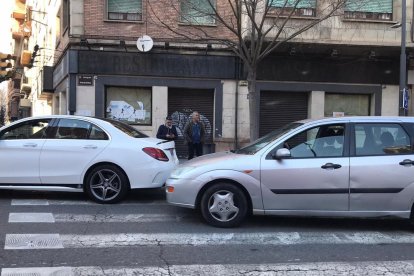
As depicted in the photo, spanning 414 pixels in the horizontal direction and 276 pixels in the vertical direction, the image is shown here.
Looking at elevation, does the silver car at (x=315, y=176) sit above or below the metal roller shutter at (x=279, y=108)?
below

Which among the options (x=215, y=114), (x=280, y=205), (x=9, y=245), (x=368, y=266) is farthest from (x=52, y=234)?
(x=215, y=114)

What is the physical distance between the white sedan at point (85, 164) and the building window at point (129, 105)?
7883 millimetres

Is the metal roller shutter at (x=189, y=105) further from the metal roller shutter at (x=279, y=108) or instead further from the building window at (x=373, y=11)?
the building window at (x=373, y=11)

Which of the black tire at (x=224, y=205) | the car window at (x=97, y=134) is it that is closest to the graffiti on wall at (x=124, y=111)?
the car window at (x=97, y=134)

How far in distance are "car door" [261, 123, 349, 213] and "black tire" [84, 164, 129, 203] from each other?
9.19ft

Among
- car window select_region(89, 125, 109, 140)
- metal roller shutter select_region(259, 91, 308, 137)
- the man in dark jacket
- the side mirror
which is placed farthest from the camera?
metal roller shutter select_region(259, 91, 308, 137)

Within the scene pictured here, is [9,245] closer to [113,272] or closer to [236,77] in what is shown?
[113,272]

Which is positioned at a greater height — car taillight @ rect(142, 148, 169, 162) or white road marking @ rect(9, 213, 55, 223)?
car taillight @ rect(142, 148, 169, 162)

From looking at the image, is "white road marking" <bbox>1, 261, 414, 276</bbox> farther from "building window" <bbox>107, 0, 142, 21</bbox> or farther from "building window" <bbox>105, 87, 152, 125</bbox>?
"building window" <bbox>107, 0, 142, 21</bbox>

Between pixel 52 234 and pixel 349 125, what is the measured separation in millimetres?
4175

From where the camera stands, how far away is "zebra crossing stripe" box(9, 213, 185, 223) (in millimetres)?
7004

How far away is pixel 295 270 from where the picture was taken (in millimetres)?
4996

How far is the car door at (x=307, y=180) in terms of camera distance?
21.3 ft

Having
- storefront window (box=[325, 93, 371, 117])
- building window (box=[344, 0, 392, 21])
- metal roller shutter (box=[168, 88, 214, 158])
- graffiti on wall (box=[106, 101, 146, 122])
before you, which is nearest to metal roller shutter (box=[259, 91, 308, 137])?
storefront window (box=[325, 93, 371, 117])
